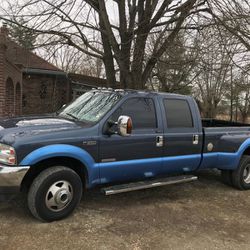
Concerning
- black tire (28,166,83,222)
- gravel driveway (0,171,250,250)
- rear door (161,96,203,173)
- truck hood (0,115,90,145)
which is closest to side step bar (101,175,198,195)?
rear door (161,96,203,173)

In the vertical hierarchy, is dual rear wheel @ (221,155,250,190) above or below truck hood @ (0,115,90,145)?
below

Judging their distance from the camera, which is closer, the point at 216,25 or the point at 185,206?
the point at 185,206

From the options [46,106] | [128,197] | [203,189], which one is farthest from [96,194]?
[46,106]

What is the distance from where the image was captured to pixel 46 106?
19.0 m

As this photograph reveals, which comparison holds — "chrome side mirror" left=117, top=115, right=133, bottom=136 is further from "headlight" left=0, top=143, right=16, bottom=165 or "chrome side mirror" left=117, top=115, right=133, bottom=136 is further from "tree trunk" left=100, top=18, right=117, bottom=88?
"tree trunk" left=100, top=18, right=117, bottom=88

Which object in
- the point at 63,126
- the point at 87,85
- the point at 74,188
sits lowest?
the point at 74,188

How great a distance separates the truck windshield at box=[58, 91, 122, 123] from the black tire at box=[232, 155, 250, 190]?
307 cm

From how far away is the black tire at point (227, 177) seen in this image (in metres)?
7.49

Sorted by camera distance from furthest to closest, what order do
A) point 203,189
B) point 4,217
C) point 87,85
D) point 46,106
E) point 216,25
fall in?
1. point 87,85
2. point 46,106
3. point 216,25
4. point 203,189
5. point 4,217

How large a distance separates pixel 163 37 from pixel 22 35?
382cm

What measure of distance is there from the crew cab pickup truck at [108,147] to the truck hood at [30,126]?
13 millimetres

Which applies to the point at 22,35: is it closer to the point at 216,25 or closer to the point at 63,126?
the point at 216,25

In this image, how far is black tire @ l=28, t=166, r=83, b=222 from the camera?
15.8 ft

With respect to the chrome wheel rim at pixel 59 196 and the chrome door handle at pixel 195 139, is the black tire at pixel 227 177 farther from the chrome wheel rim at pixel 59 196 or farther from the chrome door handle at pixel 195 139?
the chrome wheel rim at pixel 59 196
